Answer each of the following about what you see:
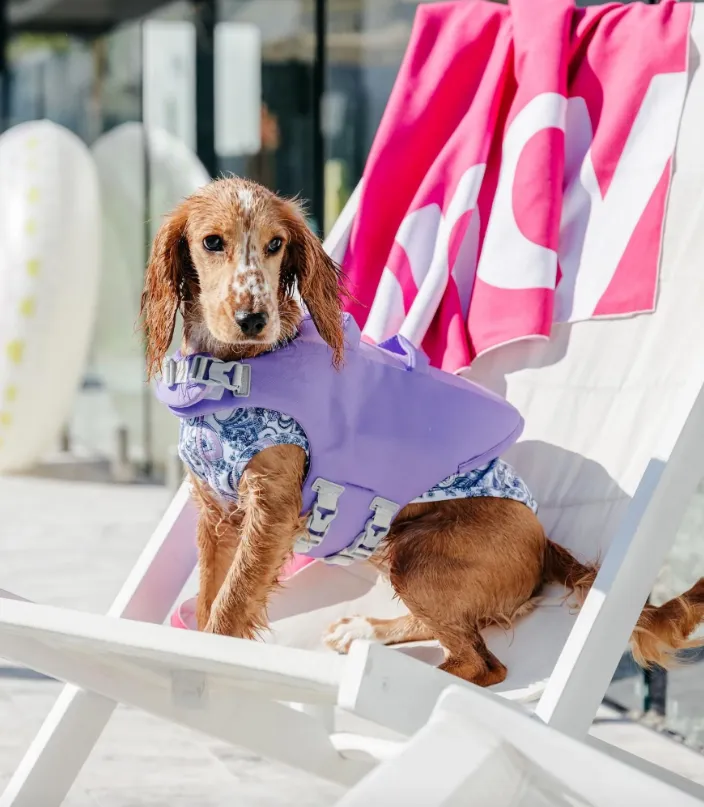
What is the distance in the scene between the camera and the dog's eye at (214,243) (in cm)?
166

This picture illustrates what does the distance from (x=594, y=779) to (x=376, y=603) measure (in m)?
1.04

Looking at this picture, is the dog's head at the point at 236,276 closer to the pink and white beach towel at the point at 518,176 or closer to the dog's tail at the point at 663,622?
the pink and white beach towel at the point at 518,176

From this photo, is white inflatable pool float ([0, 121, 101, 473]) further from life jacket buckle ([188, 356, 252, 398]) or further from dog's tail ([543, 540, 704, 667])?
dog's tail ([543, 540, 704, 667])

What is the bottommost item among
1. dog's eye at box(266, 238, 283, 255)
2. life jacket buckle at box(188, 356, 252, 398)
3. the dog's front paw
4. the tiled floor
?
the tiled floor

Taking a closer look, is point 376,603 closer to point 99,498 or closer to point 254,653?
point 254,653

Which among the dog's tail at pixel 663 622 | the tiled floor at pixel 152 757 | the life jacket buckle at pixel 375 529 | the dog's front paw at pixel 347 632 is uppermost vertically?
the life jacket buckle at pixel 375 529

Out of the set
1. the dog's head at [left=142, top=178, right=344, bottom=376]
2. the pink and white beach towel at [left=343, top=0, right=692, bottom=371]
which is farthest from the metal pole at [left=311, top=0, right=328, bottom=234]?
the dog's head at [left=142, top=178, right=344, bottom=376]

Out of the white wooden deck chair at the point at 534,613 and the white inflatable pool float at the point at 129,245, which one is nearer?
the white wooden deck chair at the point at 534,613

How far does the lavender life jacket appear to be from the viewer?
5.56 ft

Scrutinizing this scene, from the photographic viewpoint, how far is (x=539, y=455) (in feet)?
6.79

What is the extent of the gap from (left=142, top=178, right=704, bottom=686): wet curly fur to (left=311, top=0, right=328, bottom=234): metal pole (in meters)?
3.38

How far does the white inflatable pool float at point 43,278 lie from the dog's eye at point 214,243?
3.71 metres

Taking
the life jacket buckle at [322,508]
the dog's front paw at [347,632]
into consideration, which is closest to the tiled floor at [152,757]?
the dog's front paw at [347,632]

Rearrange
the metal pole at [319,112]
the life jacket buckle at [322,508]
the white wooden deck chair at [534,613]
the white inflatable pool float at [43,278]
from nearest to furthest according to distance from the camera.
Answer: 1. the white wooden deck chair at [534,613]
2. the life jacket buckle at [322,508]
3. the metal pole at [319,112]
4. the white inflatable pool float at [43,278]
